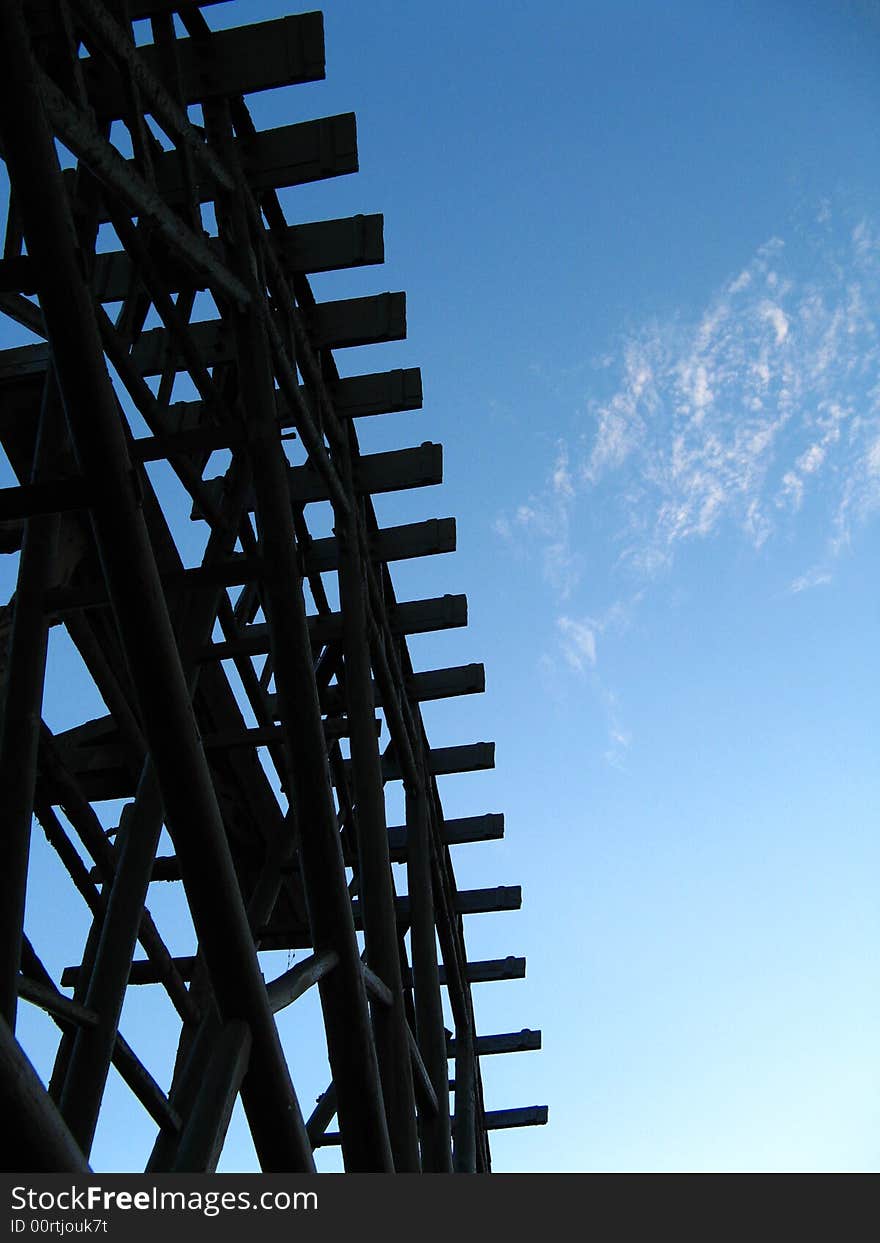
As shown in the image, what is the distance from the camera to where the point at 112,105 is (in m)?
6.41

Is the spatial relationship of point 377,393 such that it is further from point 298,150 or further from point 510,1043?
point 510,1043

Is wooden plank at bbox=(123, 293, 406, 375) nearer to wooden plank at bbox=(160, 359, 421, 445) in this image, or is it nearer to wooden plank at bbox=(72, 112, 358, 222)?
wooden plank at bbox=(160, 359, 421, 445)

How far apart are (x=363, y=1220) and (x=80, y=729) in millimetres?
5757

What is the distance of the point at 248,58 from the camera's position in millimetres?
6852

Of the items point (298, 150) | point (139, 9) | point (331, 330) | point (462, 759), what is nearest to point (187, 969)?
point (462, 759)

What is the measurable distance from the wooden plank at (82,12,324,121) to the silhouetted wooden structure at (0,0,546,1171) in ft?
0.06

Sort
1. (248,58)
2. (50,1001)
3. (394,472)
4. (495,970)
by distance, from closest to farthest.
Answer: (50,1001), (248,58), (394,472), (495,970)

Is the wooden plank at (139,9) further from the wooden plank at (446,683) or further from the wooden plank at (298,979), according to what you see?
the wooden plank at (446,683)

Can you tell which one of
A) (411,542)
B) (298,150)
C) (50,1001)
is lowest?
(50,1001)

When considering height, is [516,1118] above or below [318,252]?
below

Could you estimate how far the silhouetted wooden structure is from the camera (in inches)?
159

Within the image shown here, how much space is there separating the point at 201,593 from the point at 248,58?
10.7 ft

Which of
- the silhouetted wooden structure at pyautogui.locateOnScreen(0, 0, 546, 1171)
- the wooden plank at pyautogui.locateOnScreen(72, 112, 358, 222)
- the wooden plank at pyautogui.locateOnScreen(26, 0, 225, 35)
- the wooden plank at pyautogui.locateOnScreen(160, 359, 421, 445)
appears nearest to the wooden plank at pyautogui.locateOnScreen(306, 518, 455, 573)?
the silhouetted wooden structure at pyautogui.locateOnScreen(0, 0, 546, 1171)

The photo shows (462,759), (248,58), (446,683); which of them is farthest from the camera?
(462,759)
